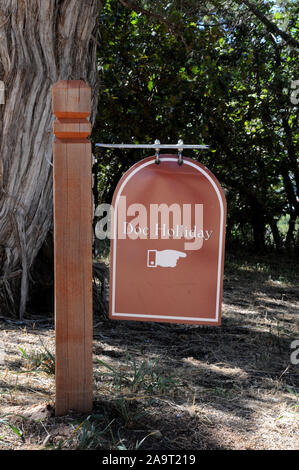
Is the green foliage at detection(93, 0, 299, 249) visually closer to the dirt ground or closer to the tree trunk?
the tree trunk

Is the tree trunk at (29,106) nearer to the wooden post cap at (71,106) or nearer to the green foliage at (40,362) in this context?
the green foliage at (40,362)

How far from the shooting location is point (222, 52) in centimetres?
705

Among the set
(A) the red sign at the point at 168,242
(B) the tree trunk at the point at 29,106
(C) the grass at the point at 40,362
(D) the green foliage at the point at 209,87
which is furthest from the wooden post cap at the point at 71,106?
(D) the green foliage at the point at 209,87

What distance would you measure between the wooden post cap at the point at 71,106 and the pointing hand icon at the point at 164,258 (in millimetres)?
681

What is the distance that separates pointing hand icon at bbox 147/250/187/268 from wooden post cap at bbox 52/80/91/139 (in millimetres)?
681

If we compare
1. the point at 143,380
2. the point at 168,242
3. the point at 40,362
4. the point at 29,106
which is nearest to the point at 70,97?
the point at 168,242

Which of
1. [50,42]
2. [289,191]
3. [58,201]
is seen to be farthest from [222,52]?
[58,201]

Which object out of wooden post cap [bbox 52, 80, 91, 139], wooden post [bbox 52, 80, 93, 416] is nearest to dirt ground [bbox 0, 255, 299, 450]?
wooden post [bbox 52, 80, 93, 416]

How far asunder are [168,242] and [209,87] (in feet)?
11.9

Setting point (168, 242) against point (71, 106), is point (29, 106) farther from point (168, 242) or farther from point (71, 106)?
point (168, 242)

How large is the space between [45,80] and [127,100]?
2699 millimetres

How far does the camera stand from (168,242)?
102 inches
